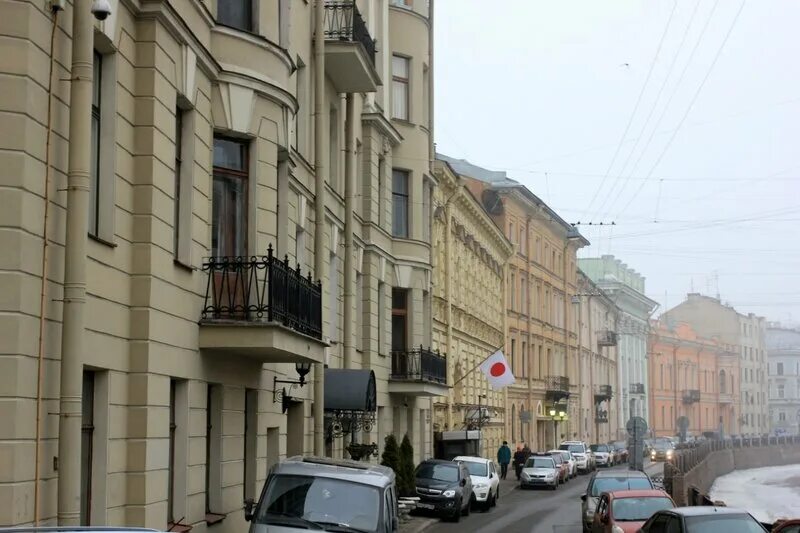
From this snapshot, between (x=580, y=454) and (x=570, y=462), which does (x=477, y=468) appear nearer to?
(x=570, y=462)

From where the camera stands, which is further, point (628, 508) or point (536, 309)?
point (536, 309)

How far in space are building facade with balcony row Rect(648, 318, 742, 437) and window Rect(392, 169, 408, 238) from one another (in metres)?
79.4

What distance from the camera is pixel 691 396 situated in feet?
404

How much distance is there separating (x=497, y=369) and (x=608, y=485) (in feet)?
54.4

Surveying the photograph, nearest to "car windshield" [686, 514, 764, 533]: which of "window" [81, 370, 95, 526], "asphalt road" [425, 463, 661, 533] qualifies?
"window" [81, 370, 95, 526]

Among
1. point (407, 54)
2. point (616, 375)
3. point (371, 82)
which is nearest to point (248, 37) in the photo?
point (371, 82)

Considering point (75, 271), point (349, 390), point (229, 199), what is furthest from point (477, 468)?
point (75, 271)

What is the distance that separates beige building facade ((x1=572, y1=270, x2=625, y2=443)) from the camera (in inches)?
3305

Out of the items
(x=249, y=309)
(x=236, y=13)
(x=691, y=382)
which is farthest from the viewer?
(x=691, y=382)

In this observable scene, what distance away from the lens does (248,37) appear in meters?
17.6

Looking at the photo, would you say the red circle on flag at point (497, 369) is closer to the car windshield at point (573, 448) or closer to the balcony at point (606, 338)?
the car windshield at point (573, 448)

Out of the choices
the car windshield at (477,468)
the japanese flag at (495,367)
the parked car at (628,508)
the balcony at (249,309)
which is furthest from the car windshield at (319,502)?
the japanese flag at (495,367)

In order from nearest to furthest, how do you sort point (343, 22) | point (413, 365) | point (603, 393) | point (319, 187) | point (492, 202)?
point (319, 187)
point (343, 22)
point (413, 365)
point (492, 202)
point (603, 393)

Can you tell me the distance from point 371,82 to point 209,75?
10.5m
